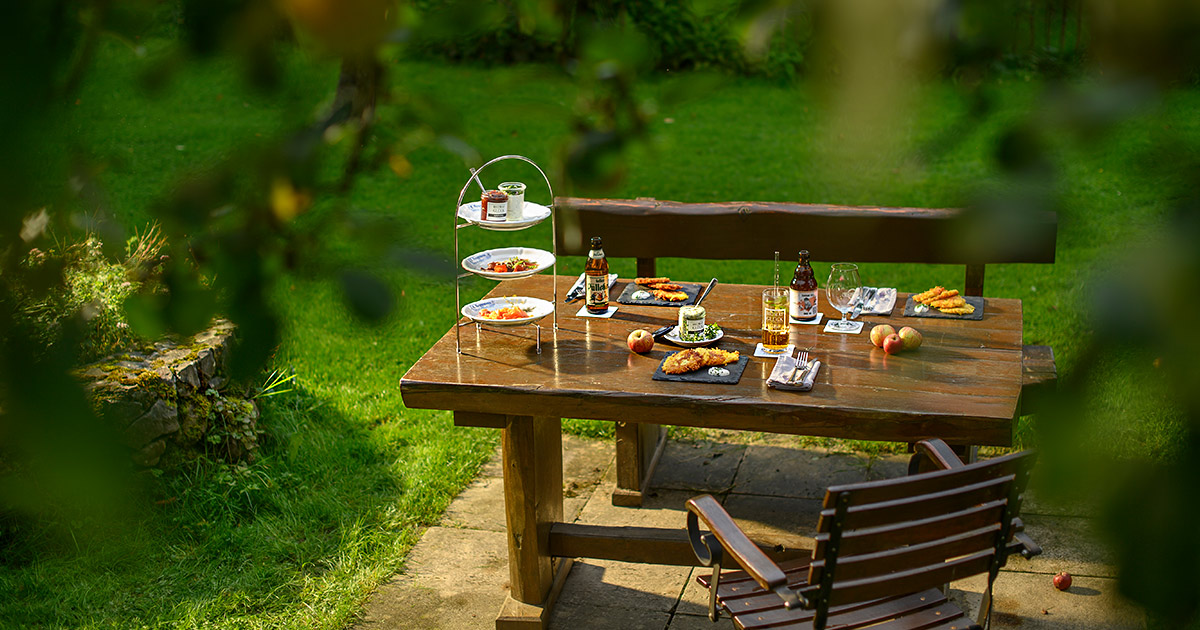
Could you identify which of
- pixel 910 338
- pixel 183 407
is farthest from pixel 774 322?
pixel 183 407

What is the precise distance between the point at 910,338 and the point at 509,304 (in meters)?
1.31

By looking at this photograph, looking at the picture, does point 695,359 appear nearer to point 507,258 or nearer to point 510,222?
point 510,222

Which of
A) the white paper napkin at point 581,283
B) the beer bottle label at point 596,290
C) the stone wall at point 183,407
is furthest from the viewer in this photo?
the white paper napkin at point 581,283

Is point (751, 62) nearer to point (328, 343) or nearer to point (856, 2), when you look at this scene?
point (856, 2)

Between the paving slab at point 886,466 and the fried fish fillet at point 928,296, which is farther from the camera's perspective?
the paving slab at point 886,466

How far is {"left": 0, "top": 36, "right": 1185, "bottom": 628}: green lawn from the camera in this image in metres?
0.65

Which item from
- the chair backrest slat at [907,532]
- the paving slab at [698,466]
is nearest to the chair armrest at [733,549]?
the chair backrest slat at [907,532]

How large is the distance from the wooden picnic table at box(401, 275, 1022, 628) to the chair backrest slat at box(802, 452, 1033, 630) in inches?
10.7

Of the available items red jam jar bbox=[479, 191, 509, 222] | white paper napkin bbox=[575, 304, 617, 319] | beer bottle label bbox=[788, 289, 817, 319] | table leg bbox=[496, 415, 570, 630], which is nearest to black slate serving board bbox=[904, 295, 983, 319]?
beer bottle label bbox=[788, 289, 817, 319]

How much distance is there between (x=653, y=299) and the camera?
13.4ft

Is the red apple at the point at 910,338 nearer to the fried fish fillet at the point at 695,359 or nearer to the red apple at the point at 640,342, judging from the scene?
the fried fish fillet at the point at 695,359

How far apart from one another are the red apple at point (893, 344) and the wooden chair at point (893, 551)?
778mm

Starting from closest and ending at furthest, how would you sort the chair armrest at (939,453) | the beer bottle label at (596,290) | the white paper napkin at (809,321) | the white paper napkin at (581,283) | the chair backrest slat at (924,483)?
the chair backrest slat at (924,483)
the chair armrest at (939,453)
the white paper napkin at (809,321)
the beer bottle label at (596,290)
the white paper napkin at (581,283)

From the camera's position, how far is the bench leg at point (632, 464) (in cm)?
427
